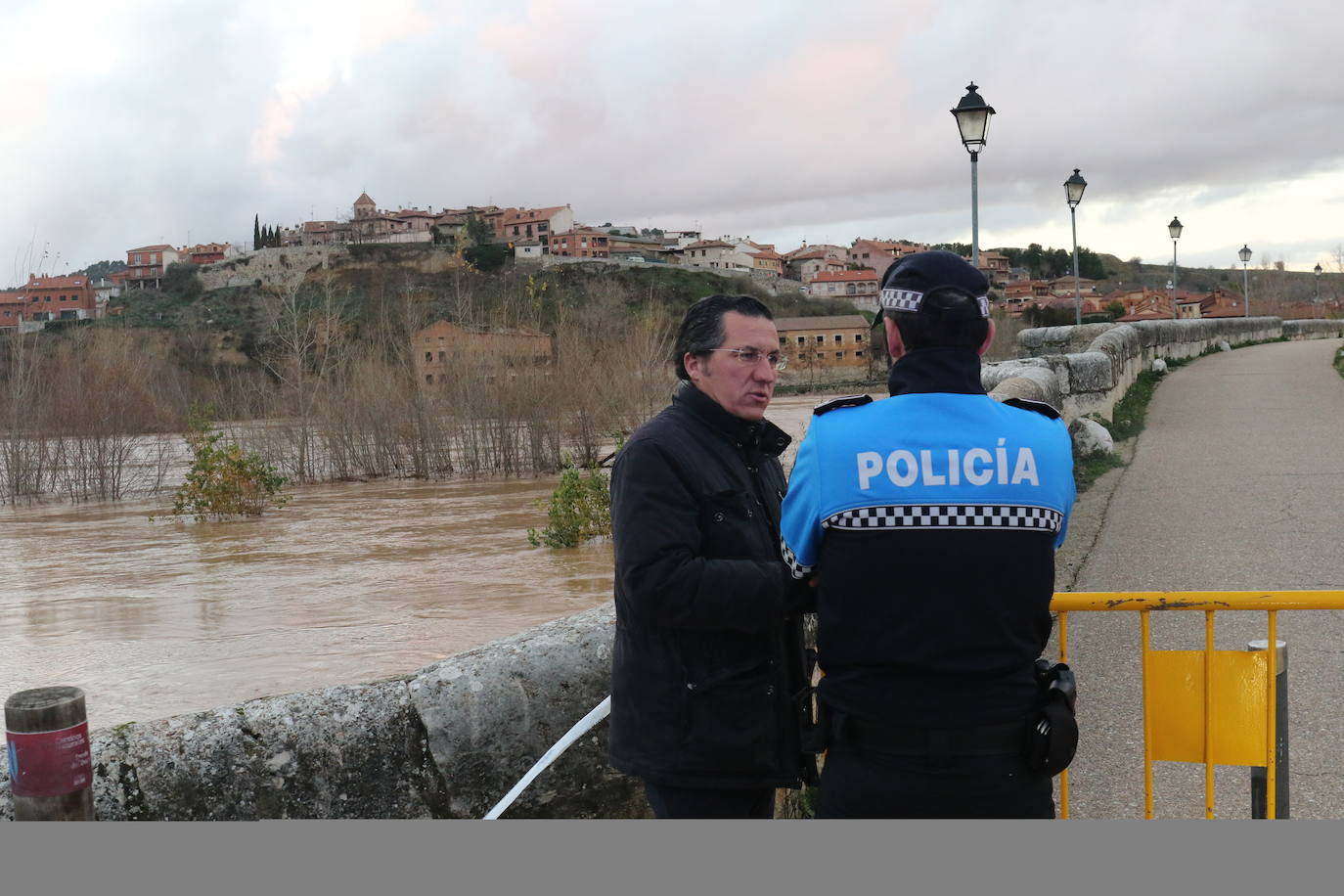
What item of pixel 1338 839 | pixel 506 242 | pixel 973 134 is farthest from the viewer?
pixel 506 242

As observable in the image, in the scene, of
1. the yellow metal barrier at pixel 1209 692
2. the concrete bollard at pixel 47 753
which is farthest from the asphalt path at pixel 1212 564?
the concrete bollard at pixel 47 753

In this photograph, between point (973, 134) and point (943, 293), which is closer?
point (943, 293)

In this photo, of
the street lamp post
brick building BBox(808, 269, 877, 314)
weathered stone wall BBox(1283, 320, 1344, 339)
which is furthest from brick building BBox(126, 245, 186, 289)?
weathered stone wall BBox(1283, 320, 1344, 339)

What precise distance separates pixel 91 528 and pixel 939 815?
22.9 m

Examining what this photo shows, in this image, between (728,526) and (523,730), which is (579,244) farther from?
(728,526)

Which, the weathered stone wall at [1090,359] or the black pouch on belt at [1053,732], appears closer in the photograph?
the black pouch on belt at [1053,732]

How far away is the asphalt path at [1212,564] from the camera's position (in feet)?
14.0

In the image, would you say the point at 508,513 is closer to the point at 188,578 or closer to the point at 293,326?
the point at 188,578

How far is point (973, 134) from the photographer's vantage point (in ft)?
43.0

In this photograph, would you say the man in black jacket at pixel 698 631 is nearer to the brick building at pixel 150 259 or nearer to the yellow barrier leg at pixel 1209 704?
the yellow barrier leg at pixel 1209 704

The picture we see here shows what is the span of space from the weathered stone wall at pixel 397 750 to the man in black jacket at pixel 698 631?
85 centimetres

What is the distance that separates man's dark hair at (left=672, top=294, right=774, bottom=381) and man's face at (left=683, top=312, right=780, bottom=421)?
0.8 inches

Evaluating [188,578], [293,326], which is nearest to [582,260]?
[293,326]

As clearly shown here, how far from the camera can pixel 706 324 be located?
2.76 m
